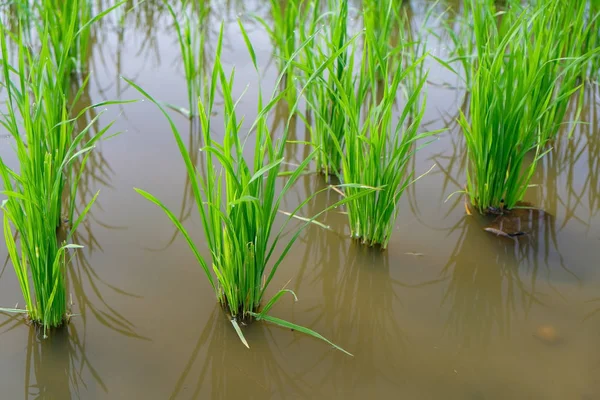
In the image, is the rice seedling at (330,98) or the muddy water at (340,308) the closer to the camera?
the muddy water at (340,308)

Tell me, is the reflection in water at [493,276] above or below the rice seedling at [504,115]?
below

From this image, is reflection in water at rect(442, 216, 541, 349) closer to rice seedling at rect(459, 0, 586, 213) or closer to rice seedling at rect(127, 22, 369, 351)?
rice seedling at rect(459, 0, 586, 213)

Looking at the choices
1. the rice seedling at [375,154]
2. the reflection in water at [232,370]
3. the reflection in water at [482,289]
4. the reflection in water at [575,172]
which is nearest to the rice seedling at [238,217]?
the reflection in water at [232,370]

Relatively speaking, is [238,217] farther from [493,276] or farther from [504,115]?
[504,115]

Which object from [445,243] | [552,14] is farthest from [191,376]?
[552,14]

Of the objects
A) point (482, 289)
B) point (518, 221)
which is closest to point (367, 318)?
point (482, 289)

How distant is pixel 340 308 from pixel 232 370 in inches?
12.7

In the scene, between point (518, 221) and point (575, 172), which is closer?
point (518, 221)

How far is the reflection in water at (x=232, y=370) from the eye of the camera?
1.28 meters

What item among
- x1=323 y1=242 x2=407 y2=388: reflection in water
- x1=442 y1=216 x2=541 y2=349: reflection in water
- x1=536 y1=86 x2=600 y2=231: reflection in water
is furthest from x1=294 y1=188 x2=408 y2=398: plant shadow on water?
x1=536 y1=86 x2=600 y2=231: reflection in water

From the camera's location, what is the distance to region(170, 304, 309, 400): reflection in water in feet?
4.20

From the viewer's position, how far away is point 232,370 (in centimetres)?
133

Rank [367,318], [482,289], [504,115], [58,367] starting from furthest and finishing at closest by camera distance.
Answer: [504,115], [482,289], [367,318], [58,367]

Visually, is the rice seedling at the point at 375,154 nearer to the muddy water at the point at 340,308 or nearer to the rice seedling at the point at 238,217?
the muddy water at the point at 340,308
